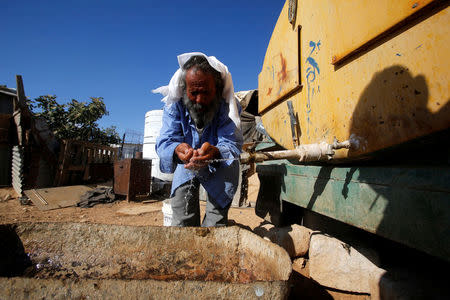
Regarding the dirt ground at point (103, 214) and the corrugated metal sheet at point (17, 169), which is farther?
the corrugated metal sheet at point (17, 169)

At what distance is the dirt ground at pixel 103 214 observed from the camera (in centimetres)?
404

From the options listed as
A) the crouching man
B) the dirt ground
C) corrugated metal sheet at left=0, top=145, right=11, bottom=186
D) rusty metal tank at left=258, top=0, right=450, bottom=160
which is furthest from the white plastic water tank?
rusty metal tank at left=258, top=0, right=450, bottom=160

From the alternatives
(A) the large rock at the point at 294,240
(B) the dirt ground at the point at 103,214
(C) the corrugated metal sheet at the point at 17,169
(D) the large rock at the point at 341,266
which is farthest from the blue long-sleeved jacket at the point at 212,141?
(C) the corrugated metal sheet at the point at 17,169

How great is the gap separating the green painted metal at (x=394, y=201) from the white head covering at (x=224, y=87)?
0.87m

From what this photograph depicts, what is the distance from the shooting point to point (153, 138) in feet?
22.4

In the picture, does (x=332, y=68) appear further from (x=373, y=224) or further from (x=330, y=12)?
(x=373, y=224)

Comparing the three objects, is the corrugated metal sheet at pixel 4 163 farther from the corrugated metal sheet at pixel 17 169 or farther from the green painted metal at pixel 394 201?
the green painted metal at pixel 394 201

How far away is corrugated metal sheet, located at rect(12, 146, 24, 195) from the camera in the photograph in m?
5.92

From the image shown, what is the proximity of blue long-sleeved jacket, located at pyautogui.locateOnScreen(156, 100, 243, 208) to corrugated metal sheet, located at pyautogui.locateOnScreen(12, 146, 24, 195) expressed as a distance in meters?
Result: 6.39

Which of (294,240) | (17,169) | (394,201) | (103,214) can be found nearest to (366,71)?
(394,201)

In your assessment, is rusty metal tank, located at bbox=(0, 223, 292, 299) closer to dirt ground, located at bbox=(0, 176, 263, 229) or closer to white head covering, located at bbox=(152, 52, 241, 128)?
white head covering, located at bbox=(152, 52, 241, 128)

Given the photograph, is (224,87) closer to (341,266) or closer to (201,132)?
(201,132)

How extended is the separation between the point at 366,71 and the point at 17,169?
8450 mm

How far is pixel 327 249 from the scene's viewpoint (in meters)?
1.73
